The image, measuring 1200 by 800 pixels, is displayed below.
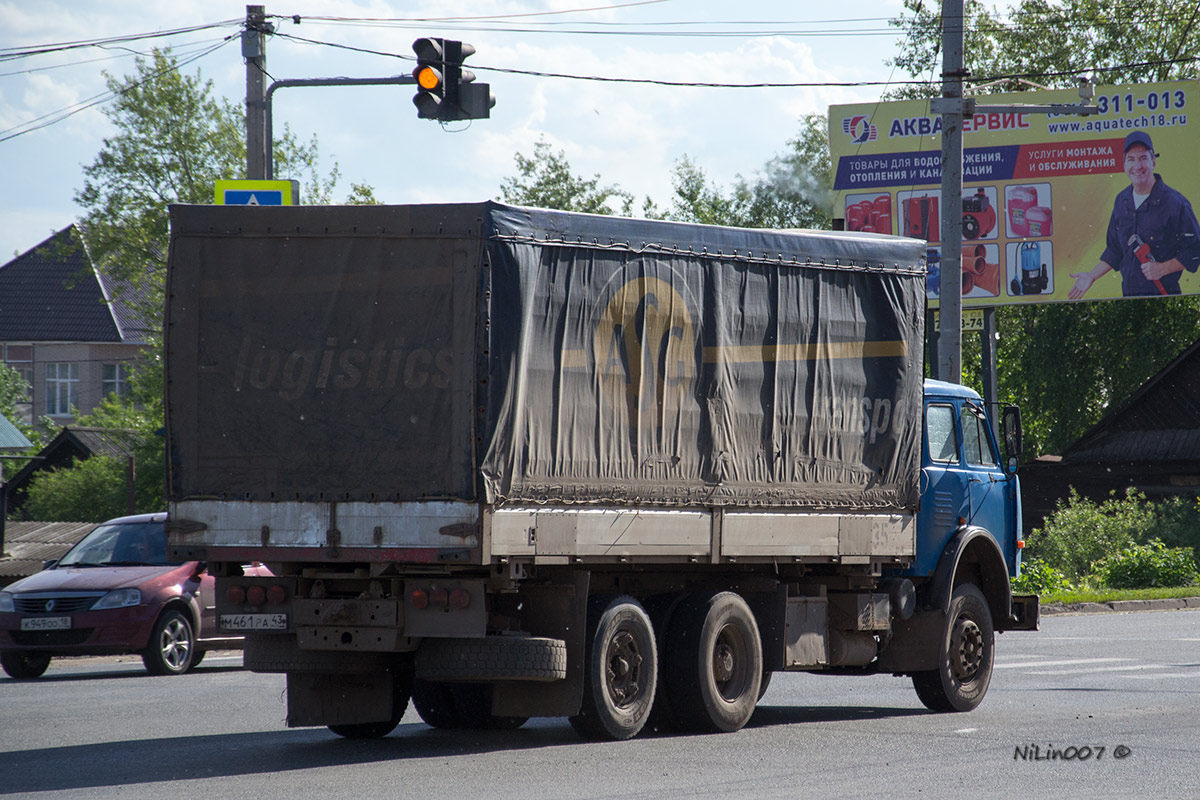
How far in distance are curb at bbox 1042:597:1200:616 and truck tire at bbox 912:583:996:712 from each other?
13253mm

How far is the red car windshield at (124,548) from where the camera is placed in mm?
16469

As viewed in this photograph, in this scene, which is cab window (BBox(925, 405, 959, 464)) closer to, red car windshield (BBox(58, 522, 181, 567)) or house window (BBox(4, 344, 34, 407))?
red car windshield (BBox(58, 522, 181, 567))

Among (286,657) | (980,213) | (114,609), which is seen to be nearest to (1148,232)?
(980,213)

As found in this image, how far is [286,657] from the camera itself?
9.70m

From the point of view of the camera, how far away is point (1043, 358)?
149 feet

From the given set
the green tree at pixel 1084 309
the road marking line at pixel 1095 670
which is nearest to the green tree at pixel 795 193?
the green tree at pixel 1084 309

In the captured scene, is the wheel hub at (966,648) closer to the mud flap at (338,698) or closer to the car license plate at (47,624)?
the mud flap at (338,698)

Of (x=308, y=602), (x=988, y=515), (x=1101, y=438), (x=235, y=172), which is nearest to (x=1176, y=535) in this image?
(x=1101, y=438)

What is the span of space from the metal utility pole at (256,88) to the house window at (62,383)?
58.3 metres

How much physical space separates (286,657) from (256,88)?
10221 millimetres

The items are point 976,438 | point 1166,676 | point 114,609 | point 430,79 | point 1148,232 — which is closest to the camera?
point 976,438

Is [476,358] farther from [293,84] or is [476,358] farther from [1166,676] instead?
[293,84]

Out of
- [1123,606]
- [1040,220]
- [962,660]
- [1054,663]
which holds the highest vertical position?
[1040,220]

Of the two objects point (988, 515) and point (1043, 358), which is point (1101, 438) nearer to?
point (1043, 358)
